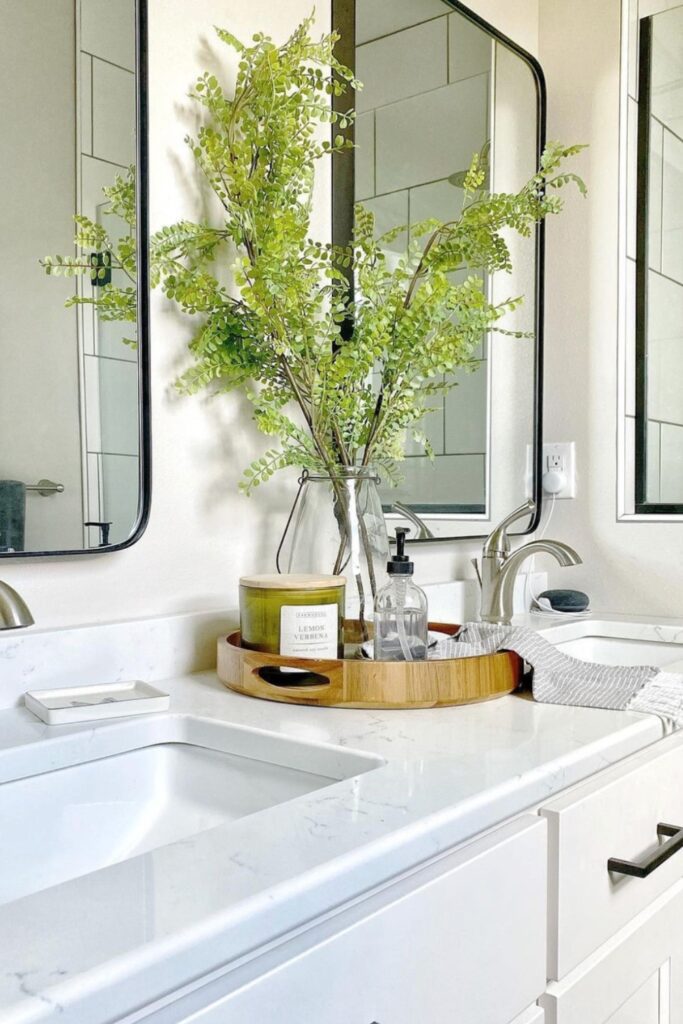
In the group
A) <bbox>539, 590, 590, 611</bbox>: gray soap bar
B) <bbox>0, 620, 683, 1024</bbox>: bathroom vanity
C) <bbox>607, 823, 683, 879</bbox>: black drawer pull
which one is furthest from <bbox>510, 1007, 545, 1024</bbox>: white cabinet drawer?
<bbox>539, 590, 590, 611</bbox>: gray soap bar

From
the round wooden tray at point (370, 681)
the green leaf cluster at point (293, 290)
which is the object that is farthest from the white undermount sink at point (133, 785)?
the green leaf cluster at point (293, 290)

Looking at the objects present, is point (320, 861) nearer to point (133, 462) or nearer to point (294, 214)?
point (133, 462)

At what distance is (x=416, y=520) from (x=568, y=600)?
0.36 m

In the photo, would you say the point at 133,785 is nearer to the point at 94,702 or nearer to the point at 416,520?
the point at 94,702

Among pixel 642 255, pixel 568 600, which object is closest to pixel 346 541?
pixel 568 600

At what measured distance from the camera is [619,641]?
5.34ft

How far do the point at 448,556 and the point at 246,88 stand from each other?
83 cm

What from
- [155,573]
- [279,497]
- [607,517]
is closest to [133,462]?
[155,573]

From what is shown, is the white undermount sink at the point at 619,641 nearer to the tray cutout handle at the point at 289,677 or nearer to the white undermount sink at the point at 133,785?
the tray cutout handle at the point at 289,677

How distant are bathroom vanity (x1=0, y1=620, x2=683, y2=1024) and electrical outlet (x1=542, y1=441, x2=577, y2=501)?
87cm

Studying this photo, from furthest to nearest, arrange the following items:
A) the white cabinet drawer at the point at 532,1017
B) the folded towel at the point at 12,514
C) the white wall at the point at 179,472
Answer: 1. the white wall at the point at 179,472
2. the folded towel at the point at 12,514
3. the white cabinet drawer at the point at 532,1017

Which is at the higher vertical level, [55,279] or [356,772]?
[55,279]

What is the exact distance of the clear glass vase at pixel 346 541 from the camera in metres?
1.14

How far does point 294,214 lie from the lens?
1148mm
